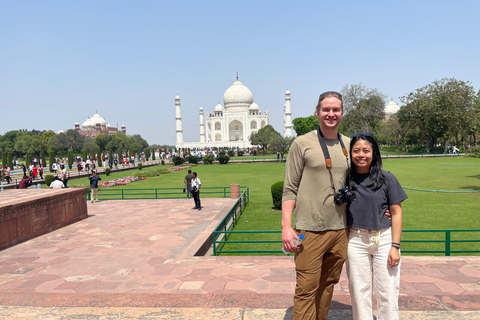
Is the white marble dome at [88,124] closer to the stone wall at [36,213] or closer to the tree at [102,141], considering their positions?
the tree at [102,141]

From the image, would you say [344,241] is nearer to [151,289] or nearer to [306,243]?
[306,243]

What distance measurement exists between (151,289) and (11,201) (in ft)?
13.7

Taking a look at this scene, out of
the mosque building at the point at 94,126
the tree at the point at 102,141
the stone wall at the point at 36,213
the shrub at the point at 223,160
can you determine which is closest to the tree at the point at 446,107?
the shrub at the point at 223,160

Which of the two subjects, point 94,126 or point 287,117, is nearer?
point 287,117

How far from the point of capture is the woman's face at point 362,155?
2.22 meters

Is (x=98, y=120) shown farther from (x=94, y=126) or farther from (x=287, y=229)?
(x=287, y=229)

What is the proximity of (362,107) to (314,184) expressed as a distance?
40.6m

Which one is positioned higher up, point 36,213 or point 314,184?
point 314,184

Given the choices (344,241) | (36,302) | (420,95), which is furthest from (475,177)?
(420,95)

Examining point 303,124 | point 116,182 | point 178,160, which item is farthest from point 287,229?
point 303,124

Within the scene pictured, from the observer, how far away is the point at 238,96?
69.2 metres

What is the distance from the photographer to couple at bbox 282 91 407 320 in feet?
7.23

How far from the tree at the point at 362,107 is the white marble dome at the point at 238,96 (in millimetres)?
31191

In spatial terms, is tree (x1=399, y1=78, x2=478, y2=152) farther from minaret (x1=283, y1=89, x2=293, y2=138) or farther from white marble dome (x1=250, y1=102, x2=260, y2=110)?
white marble dome (x1=250, y1=102, x2=260, y2=110)
